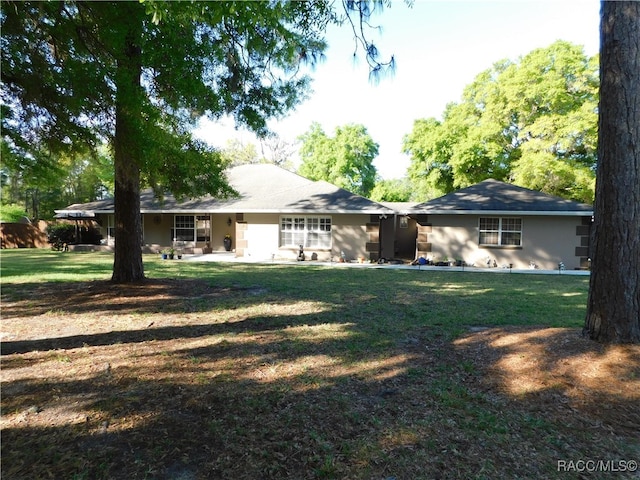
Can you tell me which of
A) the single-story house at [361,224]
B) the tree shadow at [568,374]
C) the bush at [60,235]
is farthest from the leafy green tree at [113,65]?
the bush at [60,235]

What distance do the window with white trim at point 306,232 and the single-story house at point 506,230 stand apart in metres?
4.19

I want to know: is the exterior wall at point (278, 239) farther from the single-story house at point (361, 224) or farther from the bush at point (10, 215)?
the bush at point (10, 215)

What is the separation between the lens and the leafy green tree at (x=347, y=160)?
41.4 m

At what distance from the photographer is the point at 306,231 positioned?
19.1 meters

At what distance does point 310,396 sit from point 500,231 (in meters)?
15.4

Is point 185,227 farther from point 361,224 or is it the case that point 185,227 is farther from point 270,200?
point 361,224

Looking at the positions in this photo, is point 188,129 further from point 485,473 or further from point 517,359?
point 485,473

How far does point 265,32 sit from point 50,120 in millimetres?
3975

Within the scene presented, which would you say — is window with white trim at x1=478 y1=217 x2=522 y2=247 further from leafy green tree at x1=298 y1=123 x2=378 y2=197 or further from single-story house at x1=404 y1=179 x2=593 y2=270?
leafy green tree at x1=298 y1=123 x2=378 y2=197

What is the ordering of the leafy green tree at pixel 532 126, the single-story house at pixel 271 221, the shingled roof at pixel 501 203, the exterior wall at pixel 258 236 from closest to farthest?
the shingled roof at pixel 501 203 → the single-story house at pixel 271 221 → the exterior wall at pixel 258 236 → the leafy green tree at pixel 532 126

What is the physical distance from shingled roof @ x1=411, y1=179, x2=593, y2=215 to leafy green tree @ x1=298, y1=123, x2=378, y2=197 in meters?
23.5

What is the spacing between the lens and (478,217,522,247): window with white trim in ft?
54.4

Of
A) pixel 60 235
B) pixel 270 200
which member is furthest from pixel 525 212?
pixel 60 235

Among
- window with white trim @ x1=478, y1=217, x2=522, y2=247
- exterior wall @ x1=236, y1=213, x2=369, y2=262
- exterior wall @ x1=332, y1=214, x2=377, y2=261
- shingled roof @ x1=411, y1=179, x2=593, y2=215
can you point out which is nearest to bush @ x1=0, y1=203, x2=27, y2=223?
exterior wall @ x1=236, y1=213, x2=369, y2=262
